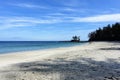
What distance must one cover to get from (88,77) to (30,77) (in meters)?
2.29

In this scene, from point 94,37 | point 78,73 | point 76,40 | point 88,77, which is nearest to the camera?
point 88,77

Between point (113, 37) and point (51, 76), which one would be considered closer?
point (51, 76)

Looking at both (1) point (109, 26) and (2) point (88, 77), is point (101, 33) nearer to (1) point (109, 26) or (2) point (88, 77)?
(1) point (109, 26)

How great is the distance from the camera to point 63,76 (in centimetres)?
938

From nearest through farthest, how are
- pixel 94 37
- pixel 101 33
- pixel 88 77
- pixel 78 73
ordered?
1. pixel 88 77
2. pixel 78 73
3. pixel 101 33
4. pixel 94 37

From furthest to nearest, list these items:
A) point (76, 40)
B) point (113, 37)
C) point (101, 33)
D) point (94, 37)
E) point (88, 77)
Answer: point (76, 40), point (94, 37), point (101, 33), point (113, 37), point (88, 77)

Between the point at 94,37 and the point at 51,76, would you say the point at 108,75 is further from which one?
the point at 94,37

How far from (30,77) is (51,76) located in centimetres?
85

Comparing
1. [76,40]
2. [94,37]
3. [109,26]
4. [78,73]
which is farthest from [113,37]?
[78,73]

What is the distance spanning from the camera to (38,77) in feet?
30.3

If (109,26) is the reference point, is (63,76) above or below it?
below

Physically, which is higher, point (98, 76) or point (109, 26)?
point (109, 26)

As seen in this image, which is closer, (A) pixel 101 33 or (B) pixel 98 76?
(B) pixel 98 76

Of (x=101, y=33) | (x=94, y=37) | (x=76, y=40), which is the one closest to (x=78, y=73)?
(x=101, y=33)
